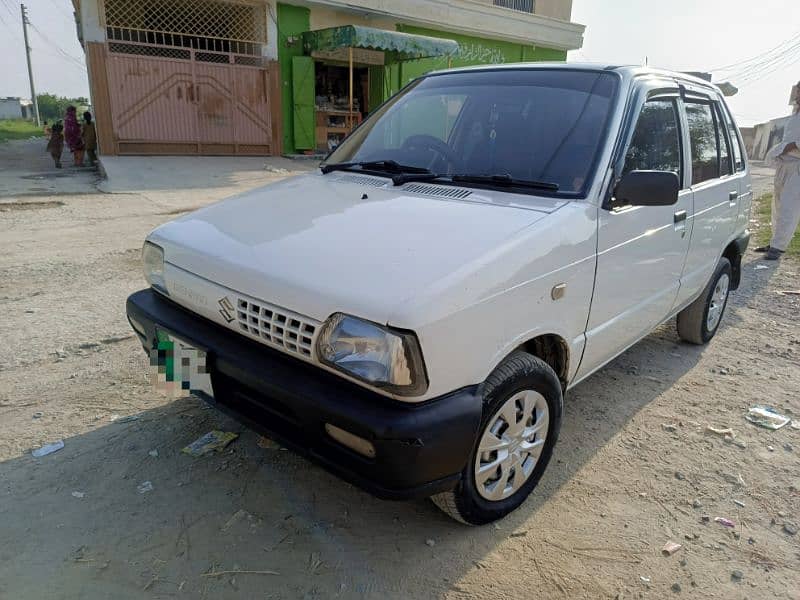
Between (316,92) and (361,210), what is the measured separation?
1502cm

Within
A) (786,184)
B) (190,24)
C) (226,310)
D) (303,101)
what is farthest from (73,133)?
(786,184)

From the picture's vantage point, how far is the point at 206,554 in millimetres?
2119

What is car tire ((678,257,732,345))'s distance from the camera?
412 cm

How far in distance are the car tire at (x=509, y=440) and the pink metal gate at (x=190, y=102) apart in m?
12.7

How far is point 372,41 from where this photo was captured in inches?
519

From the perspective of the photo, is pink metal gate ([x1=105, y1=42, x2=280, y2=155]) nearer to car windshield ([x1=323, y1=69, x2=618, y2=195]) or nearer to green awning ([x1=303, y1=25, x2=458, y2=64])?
green awning ([x1=303, y1=25, x2=458, y2=64])

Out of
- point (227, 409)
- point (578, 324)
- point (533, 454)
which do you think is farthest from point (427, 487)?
point (578, 324)

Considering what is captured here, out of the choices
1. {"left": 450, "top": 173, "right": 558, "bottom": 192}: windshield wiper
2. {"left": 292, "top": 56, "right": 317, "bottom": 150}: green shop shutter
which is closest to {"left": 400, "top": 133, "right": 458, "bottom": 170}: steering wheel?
{"left": 450, "top": 173, "right": 558, "bottom": 192}: windshield wiper

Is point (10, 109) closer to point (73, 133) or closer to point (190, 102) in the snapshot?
point (73, 133)

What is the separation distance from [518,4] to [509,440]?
21.1 meters

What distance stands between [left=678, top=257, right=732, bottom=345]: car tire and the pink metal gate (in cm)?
1210

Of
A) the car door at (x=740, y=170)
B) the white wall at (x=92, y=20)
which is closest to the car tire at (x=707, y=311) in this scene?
the car door at (x=740, y=170)

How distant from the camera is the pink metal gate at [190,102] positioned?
12.3 metres

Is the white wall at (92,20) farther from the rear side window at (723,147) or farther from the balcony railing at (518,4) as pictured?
the balcony railing at (518,4)
